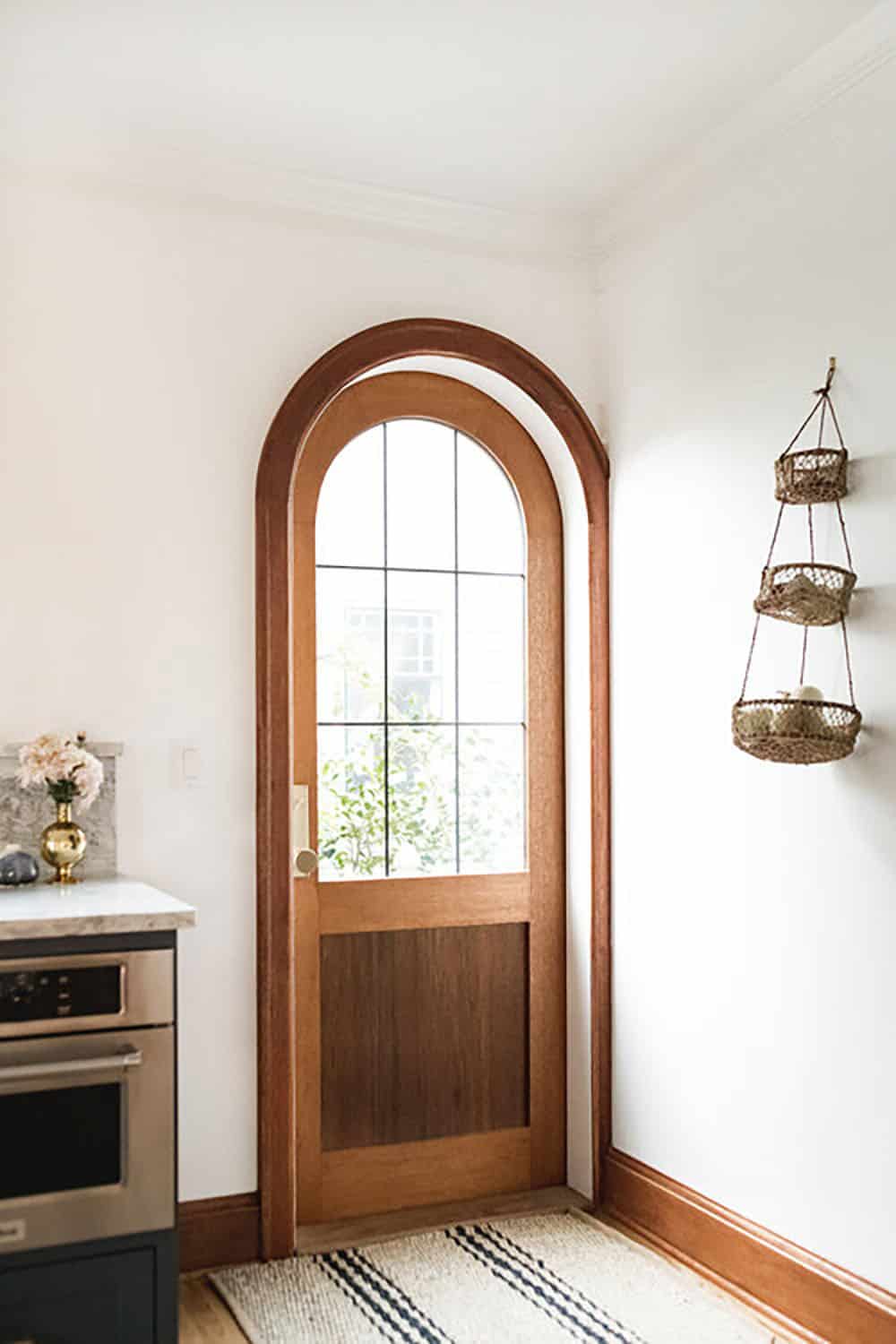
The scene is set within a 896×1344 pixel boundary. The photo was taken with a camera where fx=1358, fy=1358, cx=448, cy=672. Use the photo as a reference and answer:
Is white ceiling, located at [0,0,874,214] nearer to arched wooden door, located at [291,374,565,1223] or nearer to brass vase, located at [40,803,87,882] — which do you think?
arched wooden door, located at [291,374,565,1223]

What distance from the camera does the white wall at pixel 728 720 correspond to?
258 cm

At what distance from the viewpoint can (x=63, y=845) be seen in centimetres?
293

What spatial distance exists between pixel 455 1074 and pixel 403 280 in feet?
6.71

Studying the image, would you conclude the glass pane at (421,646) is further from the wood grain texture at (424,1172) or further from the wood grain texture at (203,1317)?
the wood grain texture at (203,1317)

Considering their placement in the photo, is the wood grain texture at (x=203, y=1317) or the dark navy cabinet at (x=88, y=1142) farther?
the wood grain texture at (x=203, y=1317)

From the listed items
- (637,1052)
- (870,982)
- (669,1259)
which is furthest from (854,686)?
(669,1259)

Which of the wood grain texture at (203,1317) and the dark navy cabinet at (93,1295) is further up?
the dark navy cabinet at (93,1295)

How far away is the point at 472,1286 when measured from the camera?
9.82ft

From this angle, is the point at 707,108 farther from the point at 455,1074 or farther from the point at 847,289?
the point at 455,1074

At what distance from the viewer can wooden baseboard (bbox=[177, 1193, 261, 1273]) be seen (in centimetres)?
309

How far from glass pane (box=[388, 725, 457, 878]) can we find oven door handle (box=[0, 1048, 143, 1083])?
1.16 meters

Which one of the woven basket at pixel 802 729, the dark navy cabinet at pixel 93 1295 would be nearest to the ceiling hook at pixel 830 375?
the woven basket at pixel 802 729

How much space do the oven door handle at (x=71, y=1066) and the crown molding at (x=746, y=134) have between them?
224cm

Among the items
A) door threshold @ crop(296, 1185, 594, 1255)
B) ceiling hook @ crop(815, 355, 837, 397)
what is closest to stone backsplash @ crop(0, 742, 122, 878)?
door threshold @ crop(296, 1185, 594, 1255)
